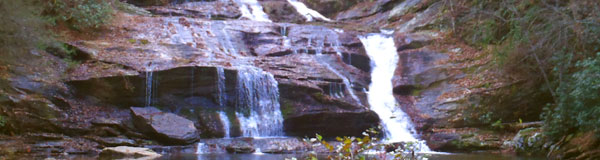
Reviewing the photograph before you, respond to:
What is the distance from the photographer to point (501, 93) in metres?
12.5

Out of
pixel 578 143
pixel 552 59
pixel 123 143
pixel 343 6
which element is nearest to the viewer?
pixel 578 143

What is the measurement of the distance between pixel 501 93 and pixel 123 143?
924 cm

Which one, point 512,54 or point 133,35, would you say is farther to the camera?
point 133,35

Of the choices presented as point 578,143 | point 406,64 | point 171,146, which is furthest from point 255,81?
point 578,143

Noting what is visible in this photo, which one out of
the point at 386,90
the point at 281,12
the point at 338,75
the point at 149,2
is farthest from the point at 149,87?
the point at 281,12

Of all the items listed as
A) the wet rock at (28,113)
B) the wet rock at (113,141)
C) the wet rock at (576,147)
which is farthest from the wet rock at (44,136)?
the wet rock at (576,147)

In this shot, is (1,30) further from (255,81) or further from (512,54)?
(512,54)

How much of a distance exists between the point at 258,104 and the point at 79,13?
6447 millimetres

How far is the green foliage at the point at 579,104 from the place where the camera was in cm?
762

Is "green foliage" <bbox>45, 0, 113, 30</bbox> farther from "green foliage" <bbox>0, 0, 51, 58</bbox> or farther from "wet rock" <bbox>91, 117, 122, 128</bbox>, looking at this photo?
"green foliage" <bbox>0, 0, 51, 58</bbox>

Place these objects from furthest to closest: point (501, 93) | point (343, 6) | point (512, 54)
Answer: point (343, 6) < point (501, 93) < point (512, 54)

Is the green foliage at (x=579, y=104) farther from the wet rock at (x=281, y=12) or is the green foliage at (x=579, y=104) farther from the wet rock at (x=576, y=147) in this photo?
the wet rock at (x=281, y=12)

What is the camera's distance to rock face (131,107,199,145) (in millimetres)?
10977

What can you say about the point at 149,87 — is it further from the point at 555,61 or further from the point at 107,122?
the point at 555,61
